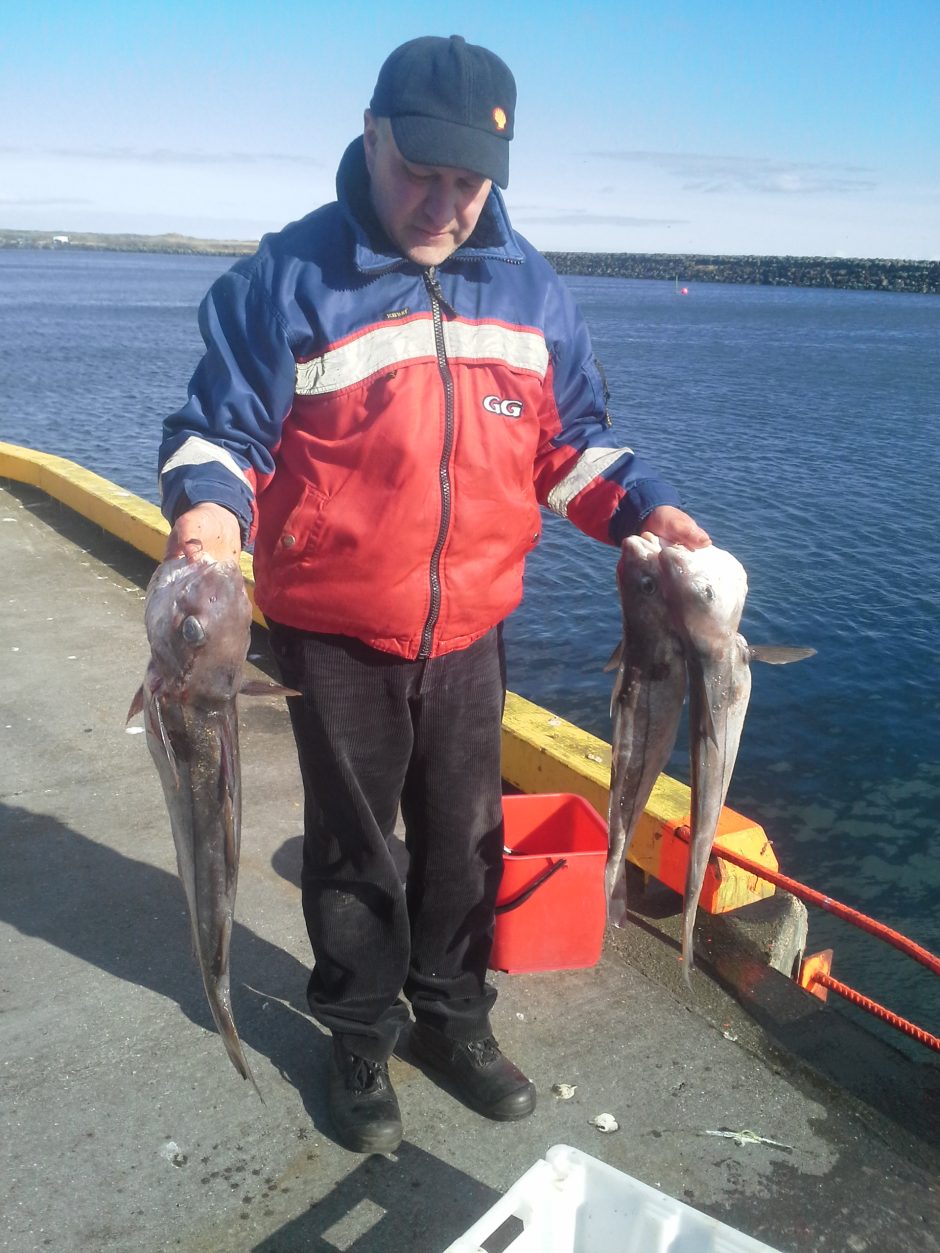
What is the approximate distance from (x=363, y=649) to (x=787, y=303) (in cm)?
10166

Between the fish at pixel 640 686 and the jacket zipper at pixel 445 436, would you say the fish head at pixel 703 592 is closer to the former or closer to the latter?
the fish at pixel 640 686

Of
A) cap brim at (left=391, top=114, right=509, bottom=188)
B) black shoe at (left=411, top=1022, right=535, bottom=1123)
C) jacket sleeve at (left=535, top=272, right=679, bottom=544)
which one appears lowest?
black shoe at (left=411, top=1022, right=535, bottom=1123)

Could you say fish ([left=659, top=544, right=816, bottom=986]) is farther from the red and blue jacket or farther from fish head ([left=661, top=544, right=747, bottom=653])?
the red and blue jacket

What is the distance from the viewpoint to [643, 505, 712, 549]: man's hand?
3010mm

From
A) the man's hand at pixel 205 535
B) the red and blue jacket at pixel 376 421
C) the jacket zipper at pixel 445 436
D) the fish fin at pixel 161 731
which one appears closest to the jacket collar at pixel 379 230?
the red and blue jacket at pixel 376 421

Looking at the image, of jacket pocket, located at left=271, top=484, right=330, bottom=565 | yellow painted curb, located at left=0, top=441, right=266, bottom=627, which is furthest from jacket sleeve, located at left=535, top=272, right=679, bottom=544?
yellow painted curb, located at left=0, top=441, right=266, bottom=627

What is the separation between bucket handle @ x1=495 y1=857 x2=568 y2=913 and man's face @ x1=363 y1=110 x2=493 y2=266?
2104 millimetres

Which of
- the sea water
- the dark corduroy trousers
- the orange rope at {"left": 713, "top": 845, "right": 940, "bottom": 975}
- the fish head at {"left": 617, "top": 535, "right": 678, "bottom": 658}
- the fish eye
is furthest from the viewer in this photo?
the sea water

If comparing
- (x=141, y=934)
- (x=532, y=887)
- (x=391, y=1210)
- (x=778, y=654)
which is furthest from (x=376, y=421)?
(x=141, y=934)

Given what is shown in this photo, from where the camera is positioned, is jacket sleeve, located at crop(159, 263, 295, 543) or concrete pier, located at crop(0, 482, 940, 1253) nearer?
jacket sleeve, located at crop(159, 263, 295, 543)

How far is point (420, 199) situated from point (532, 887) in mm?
2293

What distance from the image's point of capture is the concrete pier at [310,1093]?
9.84 feet

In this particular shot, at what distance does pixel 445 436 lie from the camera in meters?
2.90

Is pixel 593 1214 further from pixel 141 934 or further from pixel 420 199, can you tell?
pixel 420 199
